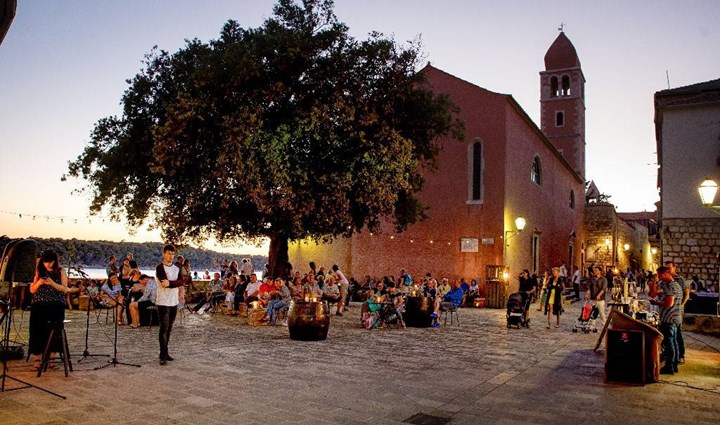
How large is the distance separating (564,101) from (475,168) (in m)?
25.0

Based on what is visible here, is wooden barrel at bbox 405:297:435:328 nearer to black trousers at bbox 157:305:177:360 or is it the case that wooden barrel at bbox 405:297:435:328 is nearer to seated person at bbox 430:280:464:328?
seated person at bbox 430:280:464:328

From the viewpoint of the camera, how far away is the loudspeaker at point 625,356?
26.1 ft

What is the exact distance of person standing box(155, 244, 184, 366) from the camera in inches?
338

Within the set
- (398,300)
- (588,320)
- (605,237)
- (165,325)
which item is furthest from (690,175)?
(605,237)

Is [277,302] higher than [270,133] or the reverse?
the reverse

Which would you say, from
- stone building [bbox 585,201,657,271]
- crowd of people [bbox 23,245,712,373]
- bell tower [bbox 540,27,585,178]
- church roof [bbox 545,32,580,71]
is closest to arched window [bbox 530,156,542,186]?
crowd of people [bbox 23,245,712,373]

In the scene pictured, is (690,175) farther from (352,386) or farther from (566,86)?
(566,86)

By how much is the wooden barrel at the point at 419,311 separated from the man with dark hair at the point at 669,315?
22.8 feet

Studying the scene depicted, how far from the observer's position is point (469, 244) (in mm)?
24422

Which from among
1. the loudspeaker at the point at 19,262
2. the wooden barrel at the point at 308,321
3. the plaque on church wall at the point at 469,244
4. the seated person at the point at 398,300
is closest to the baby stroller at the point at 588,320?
the seated person at the point at 398,300

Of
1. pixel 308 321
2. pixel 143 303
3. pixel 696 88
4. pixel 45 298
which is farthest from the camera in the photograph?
pixel 696 88

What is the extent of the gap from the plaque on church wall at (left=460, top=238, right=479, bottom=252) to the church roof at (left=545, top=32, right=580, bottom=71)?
28166 millimetres

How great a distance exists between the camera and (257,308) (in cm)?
1521

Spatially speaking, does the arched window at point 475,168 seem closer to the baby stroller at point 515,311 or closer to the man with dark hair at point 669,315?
the baby stroller at point 515,311
